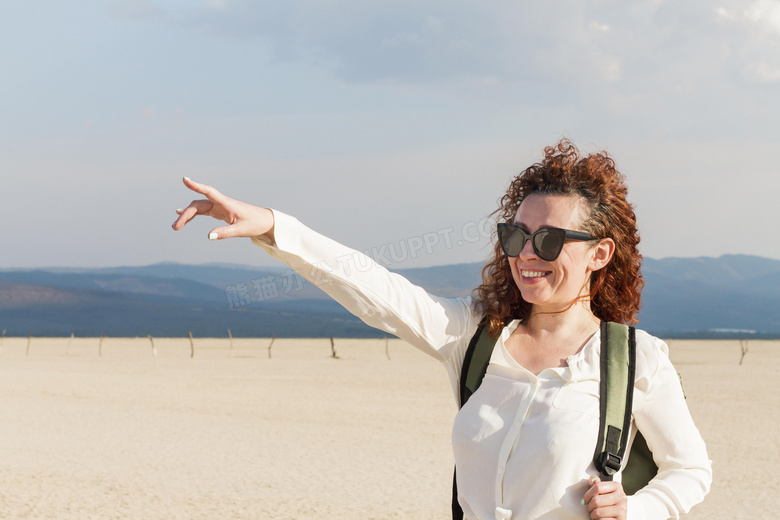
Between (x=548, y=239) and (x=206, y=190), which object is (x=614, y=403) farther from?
(x=206, y=190)

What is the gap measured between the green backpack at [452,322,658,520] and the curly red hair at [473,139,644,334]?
96 millimetres

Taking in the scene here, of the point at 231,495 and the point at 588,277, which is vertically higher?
the point at 588,277

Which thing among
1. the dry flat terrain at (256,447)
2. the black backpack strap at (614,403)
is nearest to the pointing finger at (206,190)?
the black backpack strap at (614,403)

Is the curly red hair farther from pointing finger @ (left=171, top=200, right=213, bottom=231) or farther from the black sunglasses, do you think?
pointing finger @ (left=171, top=200, right=213, bottom=231)

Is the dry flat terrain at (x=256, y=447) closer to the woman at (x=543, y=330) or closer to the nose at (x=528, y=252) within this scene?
the woman at (x=543, y=330)

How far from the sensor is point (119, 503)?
35.2ft

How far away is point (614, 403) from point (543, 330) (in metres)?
0.32

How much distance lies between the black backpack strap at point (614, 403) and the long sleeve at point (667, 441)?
4 cm

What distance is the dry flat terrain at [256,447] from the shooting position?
35.9ft

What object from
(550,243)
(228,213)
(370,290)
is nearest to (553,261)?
(550,243)

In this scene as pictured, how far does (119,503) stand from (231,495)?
155 centimetres

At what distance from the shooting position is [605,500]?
5.75 ft

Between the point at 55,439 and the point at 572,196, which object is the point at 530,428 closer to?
the point at 572,196

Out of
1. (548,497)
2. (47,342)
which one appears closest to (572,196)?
(548,497)
